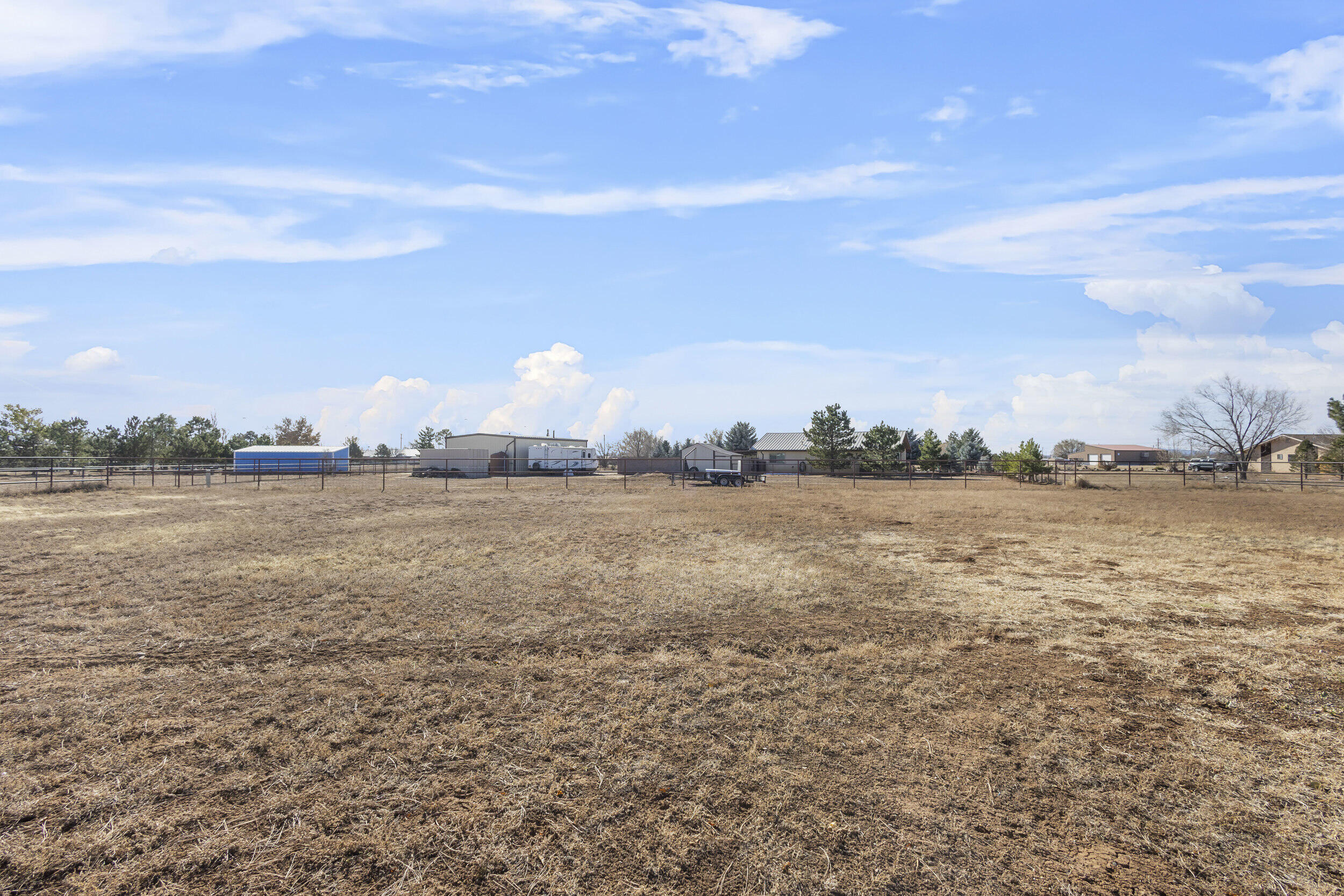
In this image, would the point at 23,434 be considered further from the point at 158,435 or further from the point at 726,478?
the point at 726,478

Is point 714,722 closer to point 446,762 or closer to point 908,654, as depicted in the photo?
point 446,762

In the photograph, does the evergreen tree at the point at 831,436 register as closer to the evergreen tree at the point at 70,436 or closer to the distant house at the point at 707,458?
the distant house at the point at 707,458

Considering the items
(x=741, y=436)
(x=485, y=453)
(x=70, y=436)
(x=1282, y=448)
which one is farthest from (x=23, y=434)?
(x=1282, y=448)

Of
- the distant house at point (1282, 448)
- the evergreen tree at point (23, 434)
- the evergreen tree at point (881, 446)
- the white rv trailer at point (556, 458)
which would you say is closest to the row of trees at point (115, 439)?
the evergreen tree at point (23, 434)

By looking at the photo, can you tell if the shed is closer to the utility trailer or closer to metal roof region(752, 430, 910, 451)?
the utility trailer

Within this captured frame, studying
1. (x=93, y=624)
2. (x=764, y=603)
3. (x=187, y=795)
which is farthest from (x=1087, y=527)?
(x=93, y=624)

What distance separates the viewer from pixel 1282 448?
196 ft

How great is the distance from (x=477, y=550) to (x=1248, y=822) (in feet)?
36.1

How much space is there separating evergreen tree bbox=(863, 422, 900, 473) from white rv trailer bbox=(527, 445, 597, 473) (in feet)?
72.6

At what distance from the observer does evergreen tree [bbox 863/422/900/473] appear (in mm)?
49375

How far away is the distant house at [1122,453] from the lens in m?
84.5

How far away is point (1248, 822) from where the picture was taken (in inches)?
141

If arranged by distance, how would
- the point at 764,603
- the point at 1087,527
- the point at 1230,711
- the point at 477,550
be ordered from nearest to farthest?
the point at 1230,711 < the point at 764,603 < the point at 477,550 < the point at 1087,527

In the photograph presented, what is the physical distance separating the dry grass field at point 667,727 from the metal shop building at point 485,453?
120 ft
